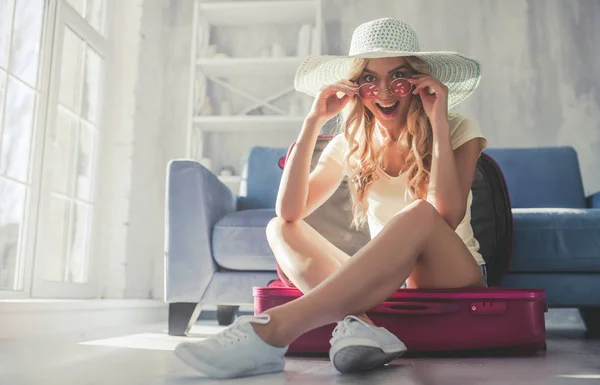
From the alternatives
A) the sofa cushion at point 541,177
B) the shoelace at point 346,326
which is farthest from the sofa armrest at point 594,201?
the shoelace at point 346,326

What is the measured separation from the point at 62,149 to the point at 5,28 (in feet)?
2.08

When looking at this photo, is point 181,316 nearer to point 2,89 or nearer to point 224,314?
point 224,314

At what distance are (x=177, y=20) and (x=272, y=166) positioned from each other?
1.55m

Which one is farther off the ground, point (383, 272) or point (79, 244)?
point (79, 244)

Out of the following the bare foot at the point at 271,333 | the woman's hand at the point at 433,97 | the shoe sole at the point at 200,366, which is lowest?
the shoe sole at the point at 200,366

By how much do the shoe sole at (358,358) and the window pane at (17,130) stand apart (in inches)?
64.1

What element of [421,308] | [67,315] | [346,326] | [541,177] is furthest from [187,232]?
[541,177]

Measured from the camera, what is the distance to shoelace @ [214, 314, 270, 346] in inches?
38.4

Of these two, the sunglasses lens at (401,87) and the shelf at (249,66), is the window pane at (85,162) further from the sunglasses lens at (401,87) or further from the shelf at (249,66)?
the sunglasses lens at (401,87)

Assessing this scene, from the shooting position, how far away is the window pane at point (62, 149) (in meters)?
2.59

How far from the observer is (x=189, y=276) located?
78.9 inches

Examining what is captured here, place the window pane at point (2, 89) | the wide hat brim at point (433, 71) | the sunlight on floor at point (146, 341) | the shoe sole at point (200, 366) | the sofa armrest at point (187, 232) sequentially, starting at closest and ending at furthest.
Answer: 1. the shoe sole at point (200, 366)
2. the wide hat brim at point (433, 71)
3. the sunlight on floor at point (146, 341)
4. the sofa armrest at point (187, 232)
5. the window pane at point (2, 89)

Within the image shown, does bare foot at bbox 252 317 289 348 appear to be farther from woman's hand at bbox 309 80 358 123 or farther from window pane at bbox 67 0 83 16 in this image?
window pane at bbox 67 0 83 16

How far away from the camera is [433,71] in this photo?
155 centimetres
